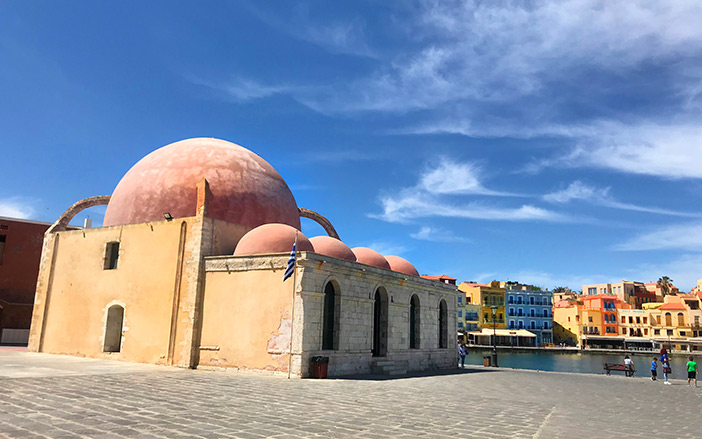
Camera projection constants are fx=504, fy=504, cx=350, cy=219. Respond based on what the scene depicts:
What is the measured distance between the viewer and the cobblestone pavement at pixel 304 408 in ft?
22.8

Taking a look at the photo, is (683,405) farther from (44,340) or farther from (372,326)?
(44,340)

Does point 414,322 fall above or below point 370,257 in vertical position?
below

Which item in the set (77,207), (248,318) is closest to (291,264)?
(248,318)

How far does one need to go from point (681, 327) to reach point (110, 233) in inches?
3003

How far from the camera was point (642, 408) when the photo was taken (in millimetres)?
11391

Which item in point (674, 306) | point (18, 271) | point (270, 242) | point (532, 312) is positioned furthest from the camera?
point (674, 306)

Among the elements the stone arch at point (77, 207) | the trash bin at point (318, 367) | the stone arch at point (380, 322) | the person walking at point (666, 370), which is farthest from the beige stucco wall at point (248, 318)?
the person walking at point (666, 370)

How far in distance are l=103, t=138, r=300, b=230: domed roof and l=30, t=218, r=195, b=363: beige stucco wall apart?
0.94 m

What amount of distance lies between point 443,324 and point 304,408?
603 inches

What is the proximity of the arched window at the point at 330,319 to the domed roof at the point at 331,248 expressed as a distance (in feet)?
5.29

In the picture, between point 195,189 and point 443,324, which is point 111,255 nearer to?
point 195,189

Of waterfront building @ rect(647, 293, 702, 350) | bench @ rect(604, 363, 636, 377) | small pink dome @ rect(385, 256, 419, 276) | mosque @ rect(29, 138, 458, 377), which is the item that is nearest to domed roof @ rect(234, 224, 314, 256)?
mosque @ rect(29, 138, 458, 377)

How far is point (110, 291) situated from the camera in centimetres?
1920

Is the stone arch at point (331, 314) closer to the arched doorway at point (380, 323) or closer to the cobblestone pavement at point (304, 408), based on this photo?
the cobblestone pavement at point (304, 408)
